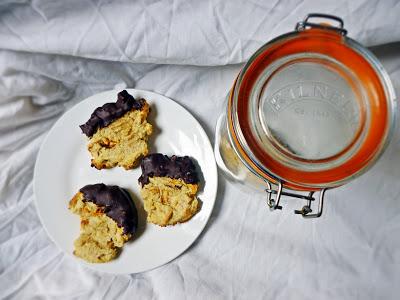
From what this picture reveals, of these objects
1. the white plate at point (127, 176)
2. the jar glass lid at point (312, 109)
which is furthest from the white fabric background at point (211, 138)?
the jar glass lid at point (312, 109)

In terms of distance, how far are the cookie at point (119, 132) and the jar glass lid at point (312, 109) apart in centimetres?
29

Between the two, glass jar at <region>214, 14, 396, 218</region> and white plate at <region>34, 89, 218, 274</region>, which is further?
white plate at <region>34, 89, 218, 274</region>

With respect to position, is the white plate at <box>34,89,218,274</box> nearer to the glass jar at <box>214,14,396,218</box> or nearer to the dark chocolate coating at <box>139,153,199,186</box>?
the dark chocolate coating at <box>139,153,199,186</box>

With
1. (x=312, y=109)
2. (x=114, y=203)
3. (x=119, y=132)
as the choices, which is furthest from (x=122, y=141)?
(x=312, y=109)

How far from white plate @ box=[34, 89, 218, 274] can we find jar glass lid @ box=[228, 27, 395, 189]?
0.88 ft

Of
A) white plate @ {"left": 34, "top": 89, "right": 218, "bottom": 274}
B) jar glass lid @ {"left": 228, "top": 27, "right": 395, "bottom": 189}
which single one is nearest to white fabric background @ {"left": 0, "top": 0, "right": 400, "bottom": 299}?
white plate @ {"left": 34, "top": 89, "right": 218, "bottom": 274}

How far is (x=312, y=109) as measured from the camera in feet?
2.15

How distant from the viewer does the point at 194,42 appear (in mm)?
858

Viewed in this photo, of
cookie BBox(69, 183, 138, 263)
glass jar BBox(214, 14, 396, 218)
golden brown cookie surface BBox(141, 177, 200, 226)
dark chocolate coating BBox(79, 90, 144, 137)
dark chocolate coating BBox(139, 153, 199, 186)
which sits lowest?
cookie BBox(69, 183, 138, 263)

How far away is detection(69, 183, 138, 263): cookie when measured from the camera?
2.82 feet

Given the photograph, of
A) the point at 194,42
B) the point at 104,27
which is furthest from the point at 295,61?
the point at 104,27

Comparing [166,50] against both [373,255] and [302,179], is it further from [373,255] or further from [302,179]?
[373,255]

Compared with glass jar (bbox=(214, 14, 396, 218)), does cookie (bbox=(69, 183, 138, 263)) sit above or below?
below

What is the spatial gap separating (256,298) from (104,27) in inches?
22.8
